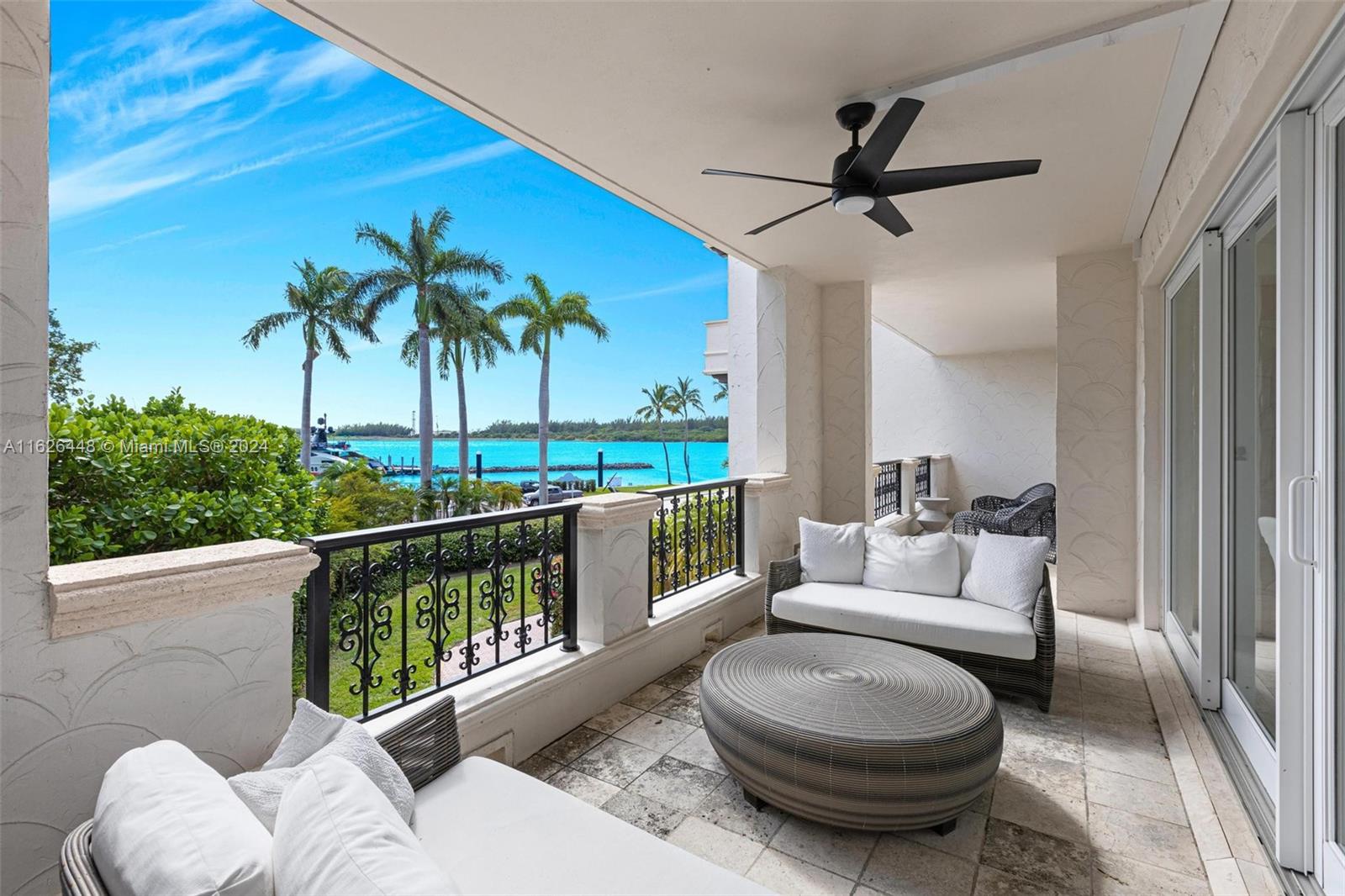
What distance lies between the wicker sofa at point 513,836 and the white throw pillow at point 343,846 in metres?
0.33

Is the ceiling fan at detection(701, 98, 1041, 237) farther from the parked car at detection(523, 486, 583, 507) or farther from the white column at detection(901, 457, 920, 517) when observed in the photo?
the parked car at detection(523, 486, 583, 507)

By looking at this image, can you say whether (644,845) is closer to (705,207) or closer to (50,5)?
(50,5)

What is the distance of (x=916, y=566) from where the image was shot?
132 inches

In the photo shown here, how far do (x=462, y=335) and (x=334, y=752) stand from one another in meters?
18.2

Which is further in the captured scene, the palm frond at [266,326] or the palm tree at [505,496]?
the palm frond at [266,326]

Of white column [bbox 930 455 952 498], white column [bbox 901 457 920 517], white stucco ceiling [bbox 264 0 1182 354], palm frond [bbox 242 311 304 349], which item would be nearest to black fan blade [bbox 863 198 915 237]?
white stucco ceiling [bbox 264 0 1182 354]

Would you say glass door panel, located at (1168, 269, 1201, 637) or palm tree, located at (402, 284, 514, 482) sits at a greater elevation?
palm tree, located at (402, 284, 514, 482)

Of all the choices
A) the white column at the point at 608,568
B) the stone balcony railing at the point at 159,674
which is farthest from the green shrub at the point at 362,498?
the stone balcony railing at the point at 159,674

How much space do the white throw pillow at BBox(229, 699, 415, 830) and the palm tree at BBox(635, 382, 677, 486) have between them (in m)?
A: 31.4

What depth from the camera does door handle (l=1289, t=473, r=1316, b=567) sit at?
1463 mm

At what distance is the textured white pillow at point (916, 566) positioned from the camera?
3.29 metres

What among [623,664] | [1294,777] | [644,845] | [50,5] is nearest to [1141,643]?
[1294,777]

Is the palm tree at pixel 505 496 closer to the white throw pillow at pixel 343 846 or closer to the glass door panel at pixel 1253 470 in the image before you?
the glass door panel at pixel 1253 470

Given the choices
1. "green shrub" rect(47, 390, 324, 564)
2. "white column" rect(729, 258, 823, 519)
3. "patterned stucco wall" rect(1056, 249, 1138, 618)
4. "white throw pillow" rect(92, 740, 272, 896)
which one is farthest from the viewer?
"white column" rect(729, 258, 823, 519)
